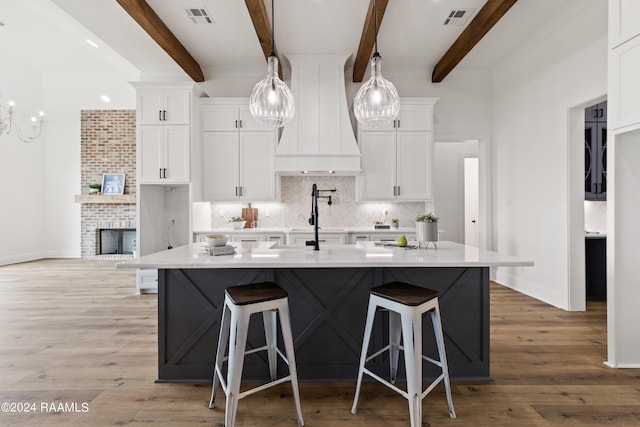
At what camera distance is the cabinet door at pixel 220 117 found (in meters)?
4.95

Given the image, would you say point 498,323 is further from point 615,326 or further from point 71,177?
point 71,177

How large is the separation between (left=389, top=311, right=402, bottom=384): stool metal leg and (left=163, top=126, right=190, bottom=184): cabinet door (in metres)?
3.49

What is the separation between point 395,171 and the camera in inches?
196

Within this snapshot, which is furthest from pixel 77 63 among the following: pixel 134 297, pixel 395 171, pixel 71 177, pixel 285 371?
pixel 285 371

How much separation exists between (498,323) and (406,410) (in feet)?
6.52

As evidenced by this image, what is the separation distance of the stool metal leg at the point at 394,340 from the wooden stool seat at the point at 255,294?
768 mm

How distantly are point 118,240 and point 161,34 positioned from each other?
227 inches

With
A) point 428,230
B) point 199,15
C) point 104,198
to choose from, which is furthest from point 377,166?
point 104,198

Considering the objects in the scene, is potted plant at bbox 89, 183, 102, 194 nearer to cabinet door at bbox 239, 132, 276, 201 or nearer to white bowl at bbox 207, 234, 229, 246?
cabinet door at bbox 239, 132, 276, 201

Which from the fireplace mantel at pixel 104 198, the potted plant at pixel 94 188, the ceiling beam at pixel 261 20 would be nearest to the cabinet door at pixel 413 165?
the ceiling beam at pixel 261 20

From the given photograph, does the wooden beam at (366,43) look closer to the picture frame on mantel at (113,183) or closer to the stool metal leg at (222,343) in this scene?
the stool metal leg at (222,343)

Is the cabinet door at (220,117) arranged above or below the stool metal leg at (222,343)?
above

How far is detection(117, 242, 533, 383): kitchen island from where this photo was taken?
7.57ft

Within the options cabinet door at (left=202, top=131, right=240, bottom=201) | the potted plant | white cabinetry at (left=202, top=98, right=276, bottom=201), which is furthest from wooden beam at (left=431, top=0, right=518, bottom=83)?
the potted plant
